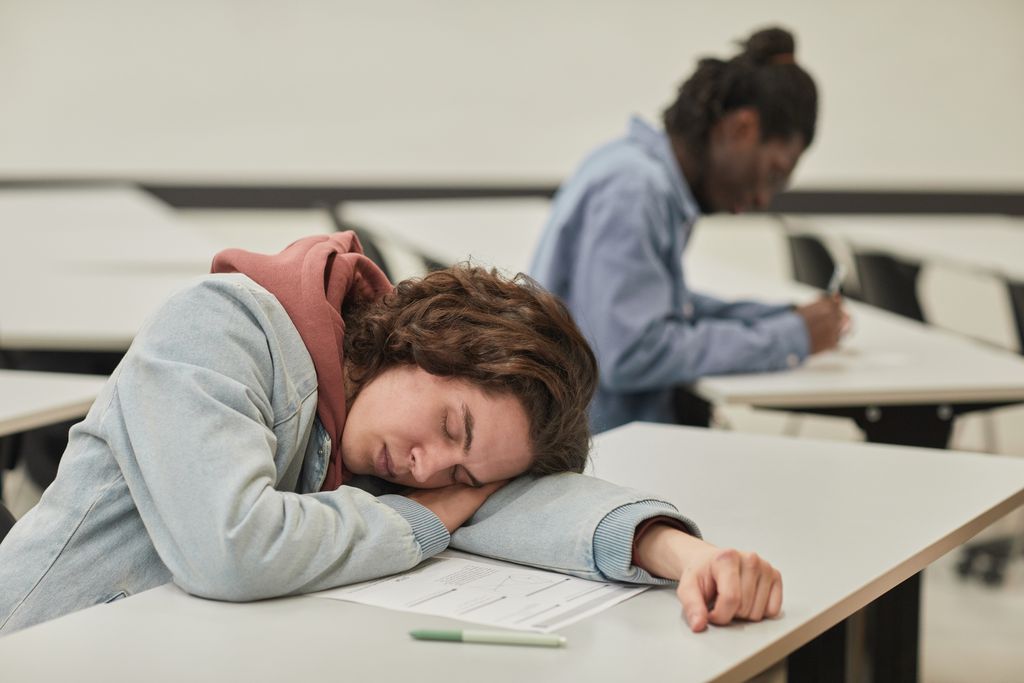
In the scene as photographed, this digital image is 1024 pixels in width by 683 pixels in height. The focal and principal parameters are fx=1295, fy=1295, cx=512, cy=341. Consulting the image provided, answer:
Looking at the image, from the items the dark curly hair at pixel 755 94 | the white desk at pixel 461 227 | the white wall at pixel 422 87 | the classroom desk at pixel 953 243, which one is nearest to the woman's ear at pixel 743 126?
the dark curly hair at pixel 755 94

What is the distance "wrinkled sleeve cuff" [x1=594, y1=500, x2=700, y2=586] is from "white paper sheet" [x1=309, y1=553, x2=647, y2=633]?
0.05 feet

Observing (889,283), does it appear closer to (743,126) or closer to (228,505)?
→ (743,126)

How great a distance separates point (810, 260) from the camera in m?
4.26

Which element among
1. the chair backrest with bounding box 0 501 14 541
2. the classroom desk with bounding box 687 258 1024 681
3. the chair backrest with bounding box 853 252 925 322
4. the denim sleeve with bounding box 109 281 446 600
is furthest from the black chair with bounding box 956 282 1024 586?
the chair backrest with bounding box 0 501 14 541

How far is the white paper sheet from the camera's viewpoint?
3.54 feet

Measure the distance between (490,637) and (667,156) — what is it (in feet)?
5.99

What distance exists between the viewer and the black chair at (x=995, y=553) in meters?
3.21

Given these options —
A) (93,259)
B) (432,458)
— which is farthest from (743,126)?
(93,259)

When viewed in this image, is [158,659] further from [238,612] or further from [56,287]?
[56,287]

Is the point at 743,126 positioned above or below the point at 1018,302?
above

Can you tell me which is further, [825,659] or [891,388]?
[891,388]

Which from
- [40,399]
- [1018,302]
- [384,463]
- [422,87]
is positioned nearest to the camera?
[384,463]

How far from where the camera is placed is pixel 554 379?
48.5 inches

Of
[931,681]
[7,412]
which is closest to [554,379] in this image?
[7,412]
